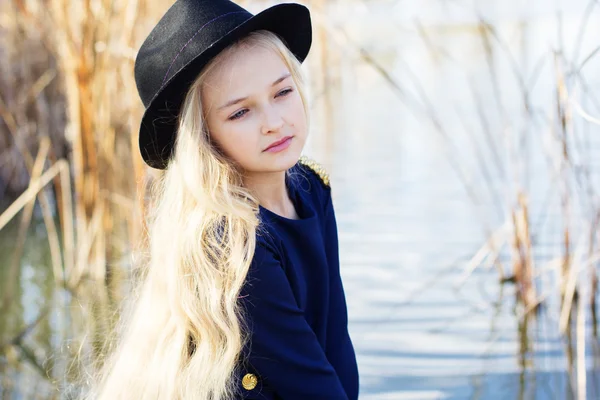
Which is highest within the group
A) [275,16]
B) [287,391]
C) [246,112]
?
[275,16]

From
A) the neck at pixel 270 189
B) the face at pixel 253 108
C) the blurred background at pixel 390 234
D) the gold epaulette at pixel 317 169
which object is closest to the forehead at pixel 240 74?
the face at pixel 253 108

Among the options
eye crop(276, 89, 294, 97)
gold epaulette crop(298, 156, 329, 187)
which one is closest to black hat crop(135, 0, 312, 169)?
eye crop(276, 89, 294, 97)

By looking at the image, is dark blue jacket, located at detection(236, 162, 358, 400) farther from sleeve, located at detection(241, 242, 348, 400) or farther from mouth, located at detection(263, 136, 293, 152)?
mouth, located at detection(263, 136, 293, 152)

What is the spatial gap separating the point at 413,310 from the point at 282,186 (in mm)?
1371

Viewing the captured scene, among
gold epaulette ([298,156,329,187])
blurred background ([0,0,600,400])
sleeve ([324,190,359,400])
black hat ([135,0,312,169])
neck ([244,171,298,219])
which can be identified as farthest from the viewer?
blurred background ([0,0,600,400])

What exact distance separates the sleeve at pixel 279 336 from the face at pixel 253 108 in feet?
0.52

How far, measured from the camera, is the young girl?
4.54 ft

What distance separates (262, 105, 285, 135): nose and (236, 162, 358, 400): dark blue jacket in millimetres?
161

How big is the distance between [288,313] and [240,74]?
1.35ft

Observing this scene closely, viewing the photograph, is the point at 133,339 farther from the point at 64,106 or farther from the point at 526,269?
the point at 64,106

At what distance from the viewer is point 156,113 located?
1.43 metres

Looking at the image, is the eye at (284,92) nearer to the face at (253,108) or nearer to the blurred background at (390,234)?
the face at (253,108)

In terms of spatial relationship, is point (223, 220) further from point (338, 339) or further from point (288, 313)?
point (338, 339)

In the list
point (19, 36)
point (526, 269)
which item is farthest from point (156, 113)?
point (19, 36)
